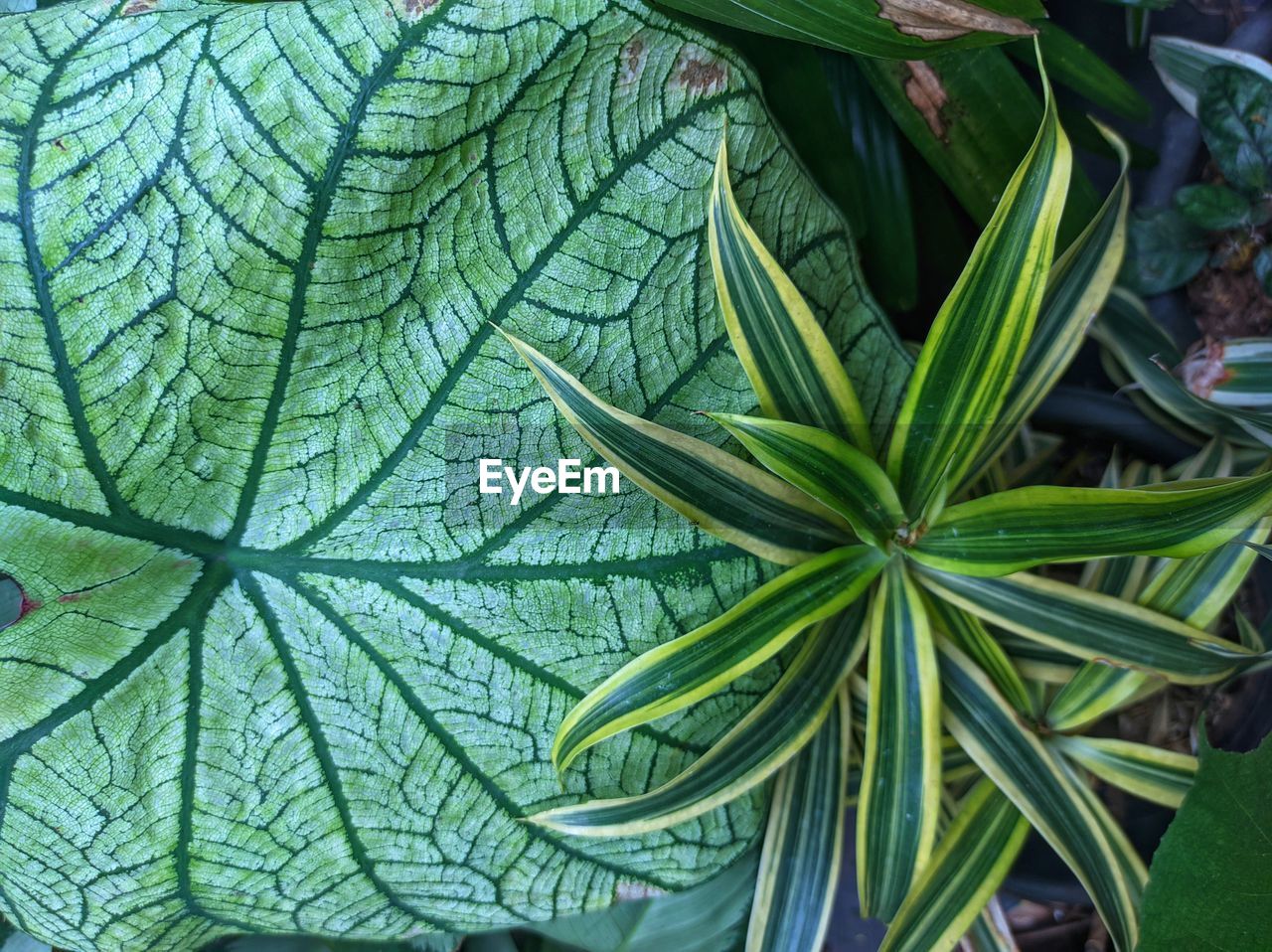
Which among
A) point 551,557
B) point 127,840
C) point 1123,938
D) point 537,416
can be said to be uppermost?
point 537,416

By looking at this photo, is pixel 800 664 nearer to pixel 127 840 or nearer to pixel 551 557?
pixel 551 557

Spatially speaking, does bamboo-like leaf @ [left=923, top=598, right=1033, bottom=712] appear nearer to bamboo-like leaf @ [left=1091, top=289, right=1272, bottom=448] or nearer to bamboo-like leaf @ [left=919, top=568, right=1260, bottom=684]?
bamboo-like leaf @ [left=919, top=568, right=1260, bottom=684]

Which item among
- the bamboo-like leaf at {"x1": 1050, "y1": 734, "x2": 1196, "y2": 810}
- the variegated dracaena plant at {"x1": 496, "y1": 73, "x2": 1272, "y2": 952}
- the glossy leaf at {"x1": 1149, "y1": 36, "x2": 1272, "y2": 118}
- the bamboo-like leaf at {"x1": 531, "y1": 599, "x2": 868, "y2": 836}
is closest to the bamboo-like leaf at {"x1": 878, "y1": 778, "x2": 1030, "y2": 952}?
the variegated dracaena plant at {"x1": 496, "y1": 73, "x2": 1272, "y2": 952}

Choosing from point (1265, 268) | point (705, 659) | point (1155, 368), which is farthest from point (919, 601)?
point (1265, 268)

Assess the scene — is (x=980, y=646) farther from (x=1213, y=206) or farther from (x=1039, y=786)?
(x=1213, y=206)

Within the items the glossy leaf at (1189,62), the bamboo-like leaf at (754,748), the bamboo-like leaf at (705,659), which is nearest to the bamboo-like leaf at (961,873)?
the bamboo-like leaf at (754,748)

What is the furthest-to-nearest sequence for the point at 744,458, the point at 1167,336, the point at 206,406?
the point at 1167,336 → the point at 744,458 → the point at 206,406

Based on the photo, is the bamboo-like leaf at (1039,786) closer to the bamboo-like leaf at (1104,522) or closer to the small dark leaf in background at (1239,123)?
the bamboo-like leaf at (1104,522)

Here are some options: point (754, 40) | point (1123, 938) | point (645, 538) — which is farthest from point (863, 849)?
point (754, 40)
